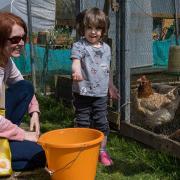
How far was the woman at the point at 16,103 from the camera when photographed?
9.20ft

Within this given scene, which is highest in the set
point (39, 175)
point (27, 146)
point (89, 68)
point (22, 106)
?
point (89, 68)

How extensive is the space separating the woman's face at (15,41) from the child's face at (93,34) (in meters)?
0.66

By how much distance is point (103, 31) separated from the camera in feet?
11.2

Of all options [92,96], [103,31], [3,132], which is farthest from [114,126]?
[3,132]

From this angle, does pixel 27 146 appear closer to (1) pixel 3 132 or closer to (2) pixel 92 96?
(1) pixel 3 132

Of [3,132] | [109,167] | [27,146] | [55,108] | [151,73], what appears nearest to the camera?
[3,132]

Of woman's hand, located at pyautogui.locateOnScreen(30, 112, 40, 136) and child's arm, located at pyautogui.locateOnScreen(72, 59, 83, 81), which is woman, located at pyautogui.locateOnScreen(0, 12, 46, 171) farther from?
child's arm, located at pyautogui.locateOnScreen(72, 59, 83, 81)

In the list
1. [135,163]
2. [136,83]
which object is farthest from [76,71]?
[136,83]

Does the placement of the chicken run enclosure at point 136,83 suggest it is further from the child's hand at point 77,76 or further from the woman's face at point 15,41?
the woman's face at point 15,41

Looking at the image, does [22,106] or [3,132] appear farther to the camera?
[22,106]

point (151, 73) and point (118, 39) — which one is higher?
point (118, 39)

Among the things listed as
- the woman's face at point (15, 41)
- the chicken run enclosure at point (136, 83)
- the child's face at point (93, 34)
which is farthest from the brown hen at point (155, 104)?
the woman's face at point (15, 41)

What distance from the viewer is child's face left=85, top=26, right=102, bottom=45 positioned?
3.36 meters

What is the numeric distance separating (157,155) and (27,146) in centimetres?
106
